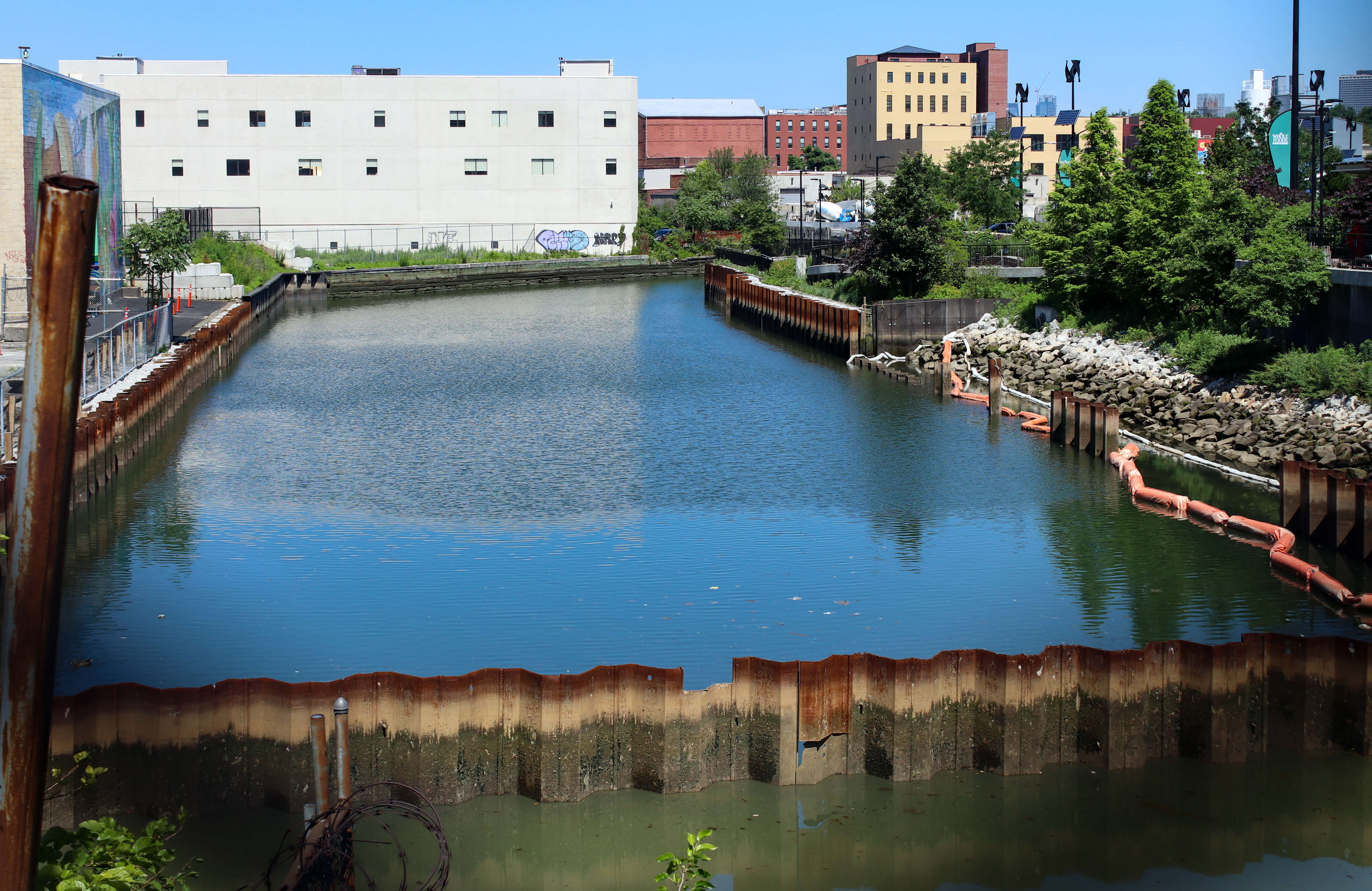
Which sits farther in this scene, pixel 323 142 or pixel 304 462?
pixel 323 142

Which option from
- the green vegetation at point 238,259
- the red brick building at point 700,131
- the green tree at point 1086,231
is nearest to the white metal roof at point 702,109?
the red brick building at point 700,131

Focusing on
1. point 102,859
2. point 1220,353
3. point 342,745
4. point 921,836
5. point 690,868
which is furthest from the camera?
point 1220,353

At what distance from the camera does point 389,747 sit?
38.1ft

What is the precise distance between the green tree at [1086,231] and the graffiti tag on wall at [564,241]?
48418 millimetres

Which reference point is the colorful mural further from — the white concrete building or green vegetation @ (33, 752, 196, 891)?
the white concrete building

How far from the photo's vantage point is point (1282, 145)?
111ft

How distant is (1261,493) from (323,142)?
7371 cm

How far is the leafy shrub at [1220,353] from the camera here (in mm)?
30094

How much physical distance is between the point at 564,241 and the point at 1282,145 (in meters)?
61.8

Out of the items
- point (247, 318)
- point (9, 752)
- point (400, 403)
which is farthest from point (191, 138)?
point (9, 752)

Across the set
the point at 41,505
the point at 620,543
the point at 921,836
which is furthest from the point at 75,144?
the point at 41,505

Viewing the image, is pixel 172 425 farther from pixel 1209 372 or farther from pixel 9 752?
pixel 9 752

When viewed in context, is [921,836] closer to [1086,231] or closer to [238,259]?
[1086,231]

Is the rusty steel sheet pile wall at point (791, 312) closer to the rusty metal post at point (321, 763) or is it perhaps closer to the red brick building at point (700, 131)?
the rusty metal post at point (321, 763)
